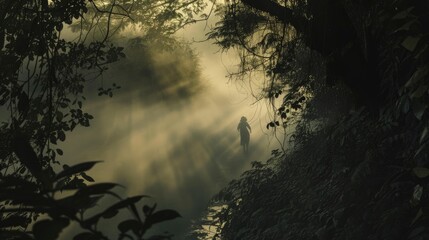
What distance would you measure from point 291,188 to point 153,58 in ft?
72.3

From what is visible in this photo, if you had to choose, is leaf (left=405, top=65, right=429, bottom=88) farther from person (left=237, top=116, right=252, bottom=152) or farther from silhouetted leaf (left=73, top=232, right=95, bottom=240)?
person (left=237, top=116, right=252, bottom=152)

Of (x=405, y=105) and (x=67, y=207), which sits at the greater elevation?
(x=405, y=105)

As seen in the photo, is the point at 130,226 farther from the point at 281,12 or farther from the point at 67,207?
the point at 281,12

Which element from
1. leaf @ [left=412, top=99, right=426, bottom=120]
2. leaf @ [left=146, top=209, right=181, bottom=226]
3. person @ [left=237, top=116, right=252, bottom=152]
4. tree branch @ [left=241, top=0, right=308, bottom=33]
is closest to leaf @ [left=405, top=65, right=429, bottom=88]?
leaf @ [left=412, top=99, right=426, bottom=120]

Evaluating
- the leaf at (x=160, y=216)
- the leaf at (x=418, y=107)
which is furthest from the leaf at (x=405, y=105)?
the leaf at (x=160, y=216)

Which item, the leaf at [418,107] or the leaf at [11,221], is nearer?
the leaf at [11,221]

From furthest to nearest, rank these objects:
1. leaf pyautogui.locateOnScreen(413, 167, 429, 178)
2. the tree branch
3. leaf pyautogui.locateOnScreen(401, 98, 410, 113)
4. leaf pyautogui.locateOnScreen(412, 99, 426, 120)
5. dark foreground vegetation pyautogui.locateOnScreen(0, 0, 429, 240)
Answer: the tree branch
dark foreground vegetation pyautogui.locateOnScreen(0, 0, 429, 240)
leaf pyautogui.locateOnScreen(401, 98, 410, 113)
leaf pyautogui.locateOnScreen(412, 99, 426, 120)
leaf pyautogui.locateOnScreen(413, 167, 429, 178)

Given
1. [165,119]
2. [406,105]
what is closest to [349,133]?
[406,105]

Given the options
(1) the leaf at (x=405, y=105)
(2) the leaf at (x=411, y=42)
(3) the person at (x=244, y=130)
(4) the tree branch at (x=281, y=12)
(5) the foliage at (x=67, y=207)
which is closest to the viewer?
(5) the foliage at (x=67, y=207)

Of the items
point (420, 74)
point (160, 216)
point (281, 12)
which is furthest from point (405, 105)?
point (281, 12)

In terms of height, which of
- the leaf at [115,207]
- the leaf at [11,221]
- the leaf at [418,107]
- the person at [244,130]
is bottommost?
the leaf at [115,207]

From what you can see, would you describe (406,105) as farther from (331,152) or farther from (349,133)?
(331,152)

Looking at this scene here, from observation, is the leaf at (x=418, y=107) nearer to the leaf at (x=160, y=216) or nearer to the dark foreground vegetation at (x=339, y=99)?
the dark foreground vegetation at (x=339, y=99)

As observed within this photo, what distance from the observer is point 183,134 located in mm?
30906
